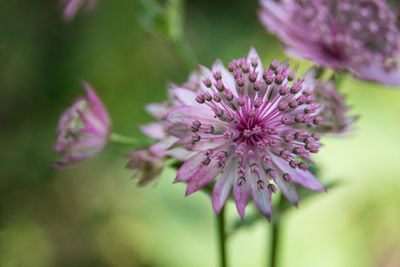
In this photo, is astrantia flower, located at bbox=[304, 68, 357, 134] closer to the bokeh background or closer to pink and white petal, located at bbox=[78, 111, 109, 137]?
pink and white petal, located at bbox=[78, 111, 109, 137]

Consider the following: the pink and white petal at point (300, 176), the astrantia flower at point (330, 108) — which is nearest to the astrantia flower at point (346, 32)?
the astrantia flower at point (330, 108)

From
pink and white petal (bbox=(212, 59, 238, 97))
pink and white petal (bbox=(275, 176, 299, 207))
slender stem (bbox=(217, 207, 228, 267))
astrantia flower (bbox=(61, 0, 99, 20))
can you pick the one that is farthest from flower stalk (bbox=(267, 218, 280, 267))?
astrantia flower (bbox=(61, 0, 99, 20))

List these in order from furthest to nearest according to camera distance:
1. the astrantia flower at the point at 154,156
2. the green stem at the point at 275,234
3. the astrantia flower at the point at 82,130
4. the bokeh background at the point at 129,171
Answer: the bokeh background at the point at 129,171, the green stem at the point at 275,234, the astrantia flower at the point at 82,130, the astrantia flower at the point at 154,156

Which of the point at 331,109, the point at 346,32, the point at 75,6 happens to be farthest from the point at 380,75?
the point at 75,6

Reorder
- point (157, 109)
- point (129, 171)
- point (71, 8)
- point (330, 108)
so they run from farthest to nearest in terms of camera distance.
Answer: point (129, 171) → point (71, 8) → point (157, 109) → point (330, 108)

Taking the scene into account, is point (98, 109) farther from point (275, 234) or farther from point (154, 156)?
point (275, 234)

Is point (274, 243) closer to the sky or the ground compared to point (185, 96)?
closer to the ground

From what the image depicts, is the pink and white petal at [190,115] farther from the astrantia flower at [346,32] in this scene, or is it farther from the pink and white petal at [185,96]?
the astrantia flower at [346,32]
